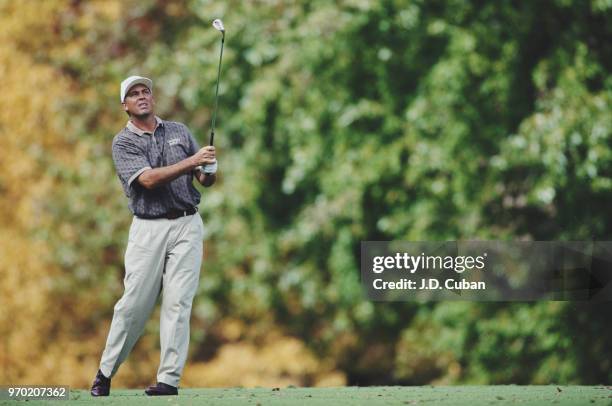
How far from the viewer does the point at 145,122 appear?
666 centimetres

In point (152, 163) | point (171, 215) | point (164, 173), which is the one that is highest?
point (152, 163)

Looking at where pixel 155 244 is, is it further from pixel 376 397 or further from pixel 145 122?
pixel 376 397

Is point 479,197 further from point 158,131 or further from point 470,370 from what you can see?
point 158,131

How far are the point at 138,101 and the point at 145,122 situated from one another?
0.13m

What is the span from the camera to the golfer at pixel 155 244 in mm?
6543

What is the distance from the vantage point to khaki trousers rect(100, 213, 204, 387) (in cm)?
655

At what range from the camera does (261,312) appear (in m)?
16.0

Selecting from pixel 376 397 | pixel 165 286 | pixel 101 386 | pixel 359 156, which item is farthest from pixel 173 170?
pixel 359 156

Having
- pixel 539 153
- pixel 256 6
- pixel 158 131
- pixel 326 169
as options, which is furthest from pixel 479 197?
pixel 158 131

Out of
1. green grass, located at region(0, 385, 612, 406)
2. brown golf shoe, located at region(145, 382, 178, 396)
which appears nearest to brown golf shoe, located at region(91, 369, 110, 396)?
green grass, located at region(0, 385, 612, 406)

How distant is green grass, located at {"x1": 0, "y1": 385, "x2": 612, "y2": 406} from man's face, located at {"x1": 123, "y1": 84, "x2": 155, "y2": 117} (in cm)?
156

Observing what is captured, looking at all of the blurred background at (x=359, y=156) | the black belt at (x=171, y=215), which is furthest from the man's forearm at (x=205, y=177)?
the blurred background at (x=359, y=156)

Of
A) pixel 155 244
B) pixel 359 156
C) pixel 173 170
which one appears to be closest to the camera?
pixel 173 170

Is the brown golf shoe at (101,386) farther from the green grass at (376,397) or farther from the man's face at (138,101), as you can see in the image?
the man's face at (138,101)
